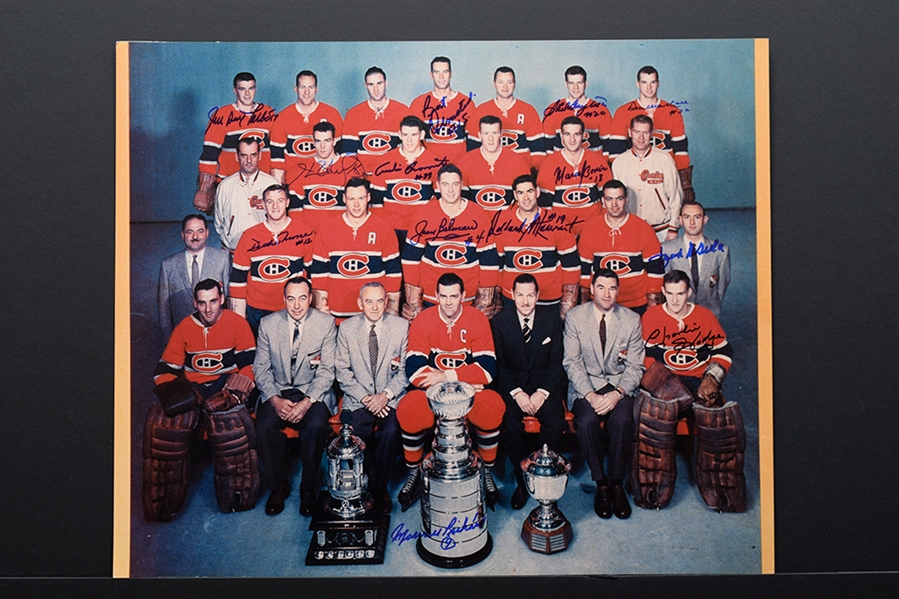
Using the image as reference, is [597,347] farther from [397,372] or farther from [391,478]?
[391,478]

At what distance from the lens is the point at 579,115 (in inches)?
68.0

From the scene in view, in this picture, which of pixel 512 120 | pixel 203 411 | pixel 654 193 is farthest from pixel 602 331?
pixel 203 411

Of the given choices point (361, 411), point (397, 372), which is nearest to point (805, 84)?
point (397, 372)

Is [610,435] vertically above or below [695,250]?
below

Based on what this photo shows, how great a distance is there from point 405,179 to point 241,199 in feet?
1.45

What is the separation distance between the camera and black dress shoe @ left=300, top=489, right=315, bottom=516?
1730mm

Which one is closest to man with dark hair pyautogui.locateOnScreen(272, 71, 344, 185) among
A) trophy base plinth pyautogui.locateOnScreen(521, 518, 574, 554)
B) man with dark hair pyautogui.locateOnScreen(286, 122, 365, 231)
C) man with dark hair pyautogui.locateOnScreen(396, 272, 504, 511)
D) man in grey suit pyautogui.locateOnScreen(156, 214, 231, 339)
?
man with dark hair pyautogui.locateOnScreen(286, 122, 365, 231)

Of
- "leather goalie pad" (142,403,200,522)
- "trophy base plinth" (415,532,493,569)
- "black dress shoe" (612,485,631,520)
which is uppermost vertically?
"leather goalie pad" (142,403,200,522)

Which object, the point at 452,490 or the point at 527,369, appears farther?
the point at 527,369

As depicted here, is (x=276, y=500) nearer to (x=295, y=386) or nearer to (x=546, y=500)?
(x=295, y=386)

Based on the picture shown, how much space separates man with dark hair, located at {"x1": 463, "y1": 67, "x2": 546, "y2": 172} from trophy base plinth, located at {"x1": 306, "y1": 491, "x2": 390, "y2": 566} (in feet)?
3.38

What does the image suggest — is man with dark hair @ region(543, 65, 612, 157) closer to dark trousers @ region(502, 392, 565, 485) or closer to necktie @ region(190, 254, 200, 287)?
dark trousers @ region(502, 392, 565, 485)

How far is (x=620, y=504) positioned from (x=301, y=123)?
1328 millimetres

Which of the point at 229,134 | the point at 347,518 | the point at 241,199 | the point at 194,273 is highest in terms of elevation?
the point at 229,134
